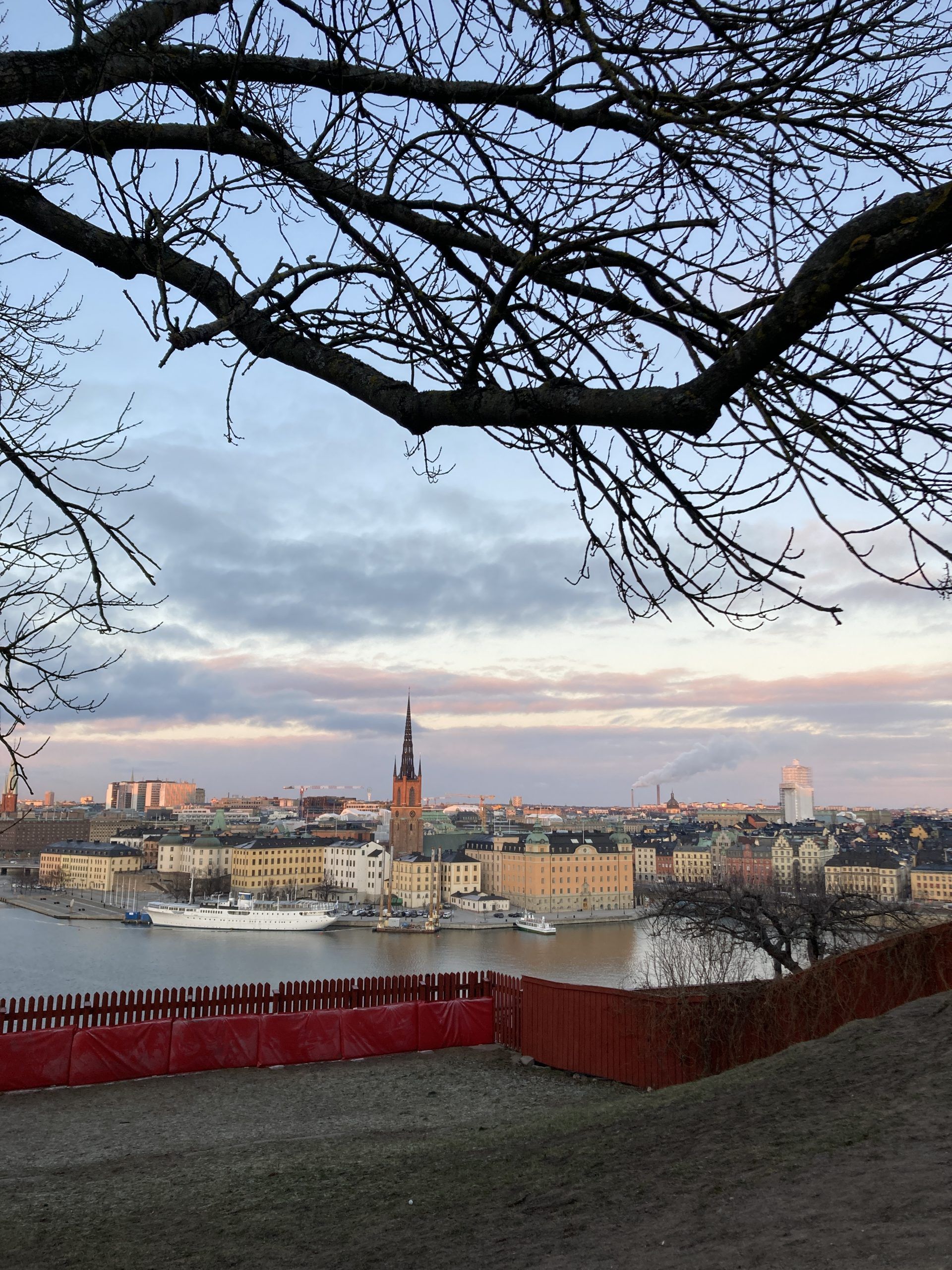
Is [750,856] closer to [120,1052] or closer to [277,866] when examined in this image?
[277,866]

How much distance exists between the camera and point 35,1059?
7.22 m

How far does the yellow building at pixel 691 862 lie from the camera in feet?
263

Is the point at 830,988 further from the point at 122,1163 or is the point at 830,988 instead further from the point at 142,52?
the point at 142,52

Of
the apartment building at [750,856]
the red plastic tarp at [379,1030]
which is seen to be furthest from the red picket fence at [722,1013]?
the apartment building at [750,856]

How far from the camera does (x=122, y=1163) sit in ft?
16.9

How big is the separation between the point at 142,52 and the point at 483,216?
45.5 inches

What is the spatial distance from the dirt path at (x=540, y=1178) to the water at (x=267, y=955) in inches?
730

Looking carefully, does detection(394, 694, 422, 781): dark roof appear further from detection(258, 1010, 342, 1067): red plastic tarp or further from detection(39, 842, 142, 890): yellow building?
detection(258, 1010, 342, 1067): red plastic tarp

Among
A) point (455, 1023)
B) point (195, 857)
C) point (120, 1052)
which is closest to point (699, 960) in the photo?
point (455, 1023)

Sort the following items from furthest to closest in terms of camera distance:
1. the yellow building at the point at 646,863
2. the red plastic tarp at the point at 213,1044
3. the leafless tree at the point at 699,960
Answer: the yellow building at the point at 646,863 < the leafless tree at the point at 699,960 < the red plastic tarp at the point at 213,1044

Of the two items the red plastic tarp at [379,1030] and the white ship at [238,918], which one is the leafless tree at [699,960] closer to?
the red plastic tarp at [379,1030]

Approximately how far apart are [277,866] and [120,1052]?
6882cm

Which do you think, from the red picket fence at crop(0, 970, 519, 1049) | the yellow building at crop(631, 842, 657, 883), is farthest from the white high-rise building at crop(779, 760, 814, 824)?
the red picket fence at crop(0, 970, 519, 1049)

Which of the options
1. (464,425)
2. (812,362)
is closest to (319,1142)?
(464,425)
